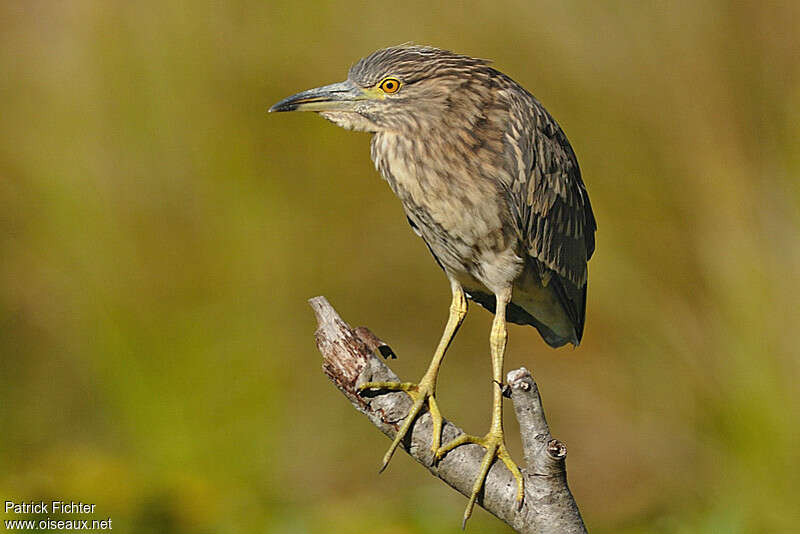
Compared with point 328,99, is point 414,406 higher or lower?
lower

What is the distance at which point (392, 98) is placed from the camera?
2885 mm

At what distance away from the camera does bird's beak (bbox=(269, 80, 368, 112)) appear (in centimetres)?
285

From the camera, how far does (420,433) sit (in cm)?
263

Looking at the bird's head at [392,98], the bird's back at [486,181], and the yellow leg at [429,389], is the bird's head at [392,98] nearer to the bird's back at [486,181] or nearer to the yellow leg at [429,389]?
the bird's back at [486,181]

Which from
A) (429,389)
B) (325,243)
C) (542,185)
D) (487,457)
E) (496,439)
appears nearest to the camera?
(487,457)

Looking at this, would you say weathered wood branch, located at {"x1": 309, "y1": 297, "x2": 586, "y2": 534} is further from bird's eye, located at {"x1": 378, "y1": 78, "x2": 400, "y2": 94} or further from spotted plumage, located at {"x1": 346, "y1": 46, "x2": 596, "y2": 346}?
bird's eye, located at {"x1": 378, "y1": 78, "x2": 400, "y2": 94}

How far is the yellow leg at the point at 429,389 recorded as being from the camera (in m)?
2.63

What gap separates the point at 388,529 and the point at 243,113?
2210mm

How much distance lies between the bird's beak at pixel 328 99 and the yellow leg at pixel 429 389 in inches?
27.7

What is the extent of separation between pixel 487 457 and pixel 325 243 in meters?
2.71

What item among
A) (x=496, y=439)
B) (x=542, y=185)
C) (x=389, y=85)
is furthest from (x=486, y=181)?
(x=496, y=439)

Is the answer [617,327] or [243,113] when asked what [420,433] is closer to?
[617,327]

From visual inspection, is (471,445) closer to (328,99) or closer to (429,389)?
(429,389)

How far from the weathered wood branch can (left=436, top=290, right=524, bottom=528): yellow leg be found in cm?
2
